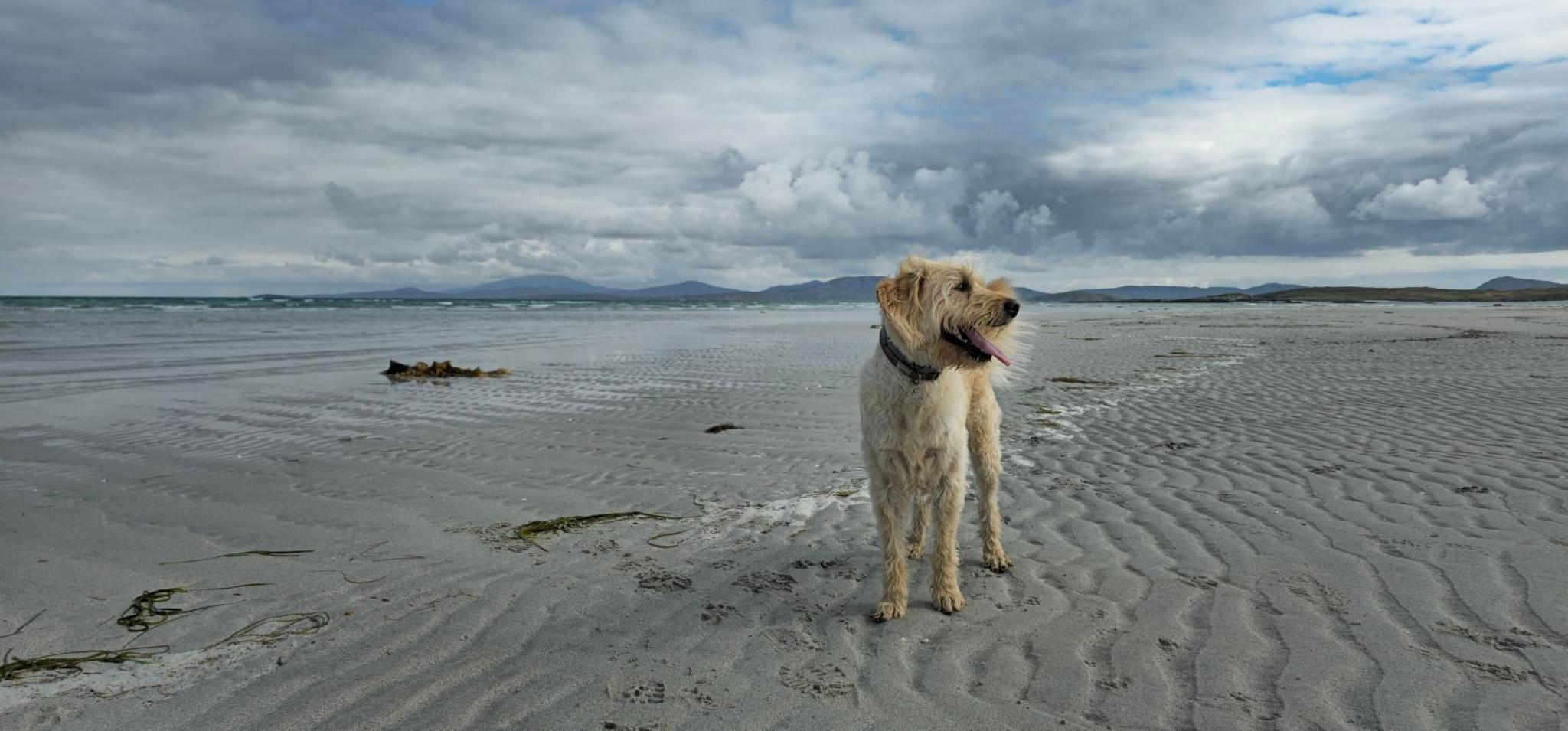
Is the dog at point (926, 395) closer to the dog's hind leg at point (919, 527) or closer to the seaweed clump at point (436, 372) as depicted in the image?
the dog's hind leg at point (919, 527)

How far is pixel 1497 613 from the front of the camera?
12.0 feet

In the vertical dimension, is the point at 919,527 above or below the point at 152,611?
above

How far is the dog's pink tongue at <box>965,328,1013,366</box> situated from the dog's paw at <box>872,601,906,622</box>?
1.40 m

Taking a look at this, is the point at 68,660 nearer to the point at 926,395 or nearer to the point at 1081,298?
the point at 926,395

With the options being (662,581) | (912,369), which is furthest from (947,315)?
(662,581)

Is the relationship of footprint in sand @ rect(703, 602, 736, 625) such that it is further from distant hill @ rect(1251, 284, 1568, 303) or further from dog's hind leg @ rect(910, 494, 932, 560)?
distant hill @ rect(1251, 284, 1568, 303)

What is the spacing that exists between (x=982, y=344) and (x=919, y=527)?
55.1 inches

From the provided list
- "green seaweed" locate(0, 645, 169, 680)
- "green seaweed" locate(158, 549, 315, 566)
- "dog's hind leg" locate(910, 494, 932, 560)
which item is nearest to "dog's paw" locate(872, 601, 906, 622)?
"dog's hind leg" locate(910, 494, 932, 560)

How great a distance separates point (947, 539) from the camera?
4152mm

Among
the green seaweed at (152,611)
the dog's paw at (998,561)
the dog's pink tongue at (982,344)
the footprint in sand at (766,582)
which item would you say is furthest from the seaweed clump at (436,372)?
the dog's pink tongue at (982,344)

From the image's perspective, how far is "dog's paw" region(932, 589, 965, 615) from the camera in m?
4.04

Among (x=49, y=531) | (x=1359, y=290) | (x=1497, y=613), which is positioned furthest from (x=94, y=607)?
(x=1359, y=290)

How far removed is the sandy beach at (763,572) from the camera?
3148 mm

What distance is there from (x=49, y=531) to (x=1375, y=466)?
33.9ft
